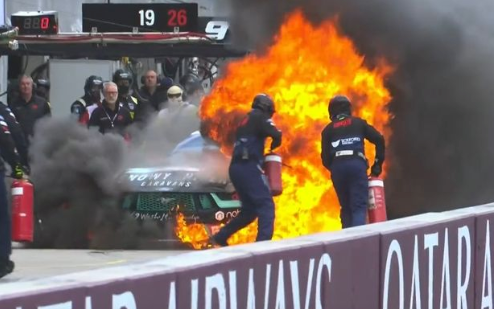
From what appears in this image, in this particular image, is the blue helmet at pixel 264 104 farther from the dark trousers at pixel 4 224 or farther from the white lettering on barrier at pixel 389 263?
the white lettering on barrier at pixel 389 263

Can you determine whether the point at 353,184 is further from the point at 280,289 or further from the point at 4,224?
the point at 280,289

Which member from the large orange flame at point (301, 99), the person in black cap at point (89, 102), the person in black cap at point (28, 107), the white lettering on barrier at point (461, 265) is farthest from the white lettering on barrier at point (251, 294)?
the person in black cap at point (28, 107)

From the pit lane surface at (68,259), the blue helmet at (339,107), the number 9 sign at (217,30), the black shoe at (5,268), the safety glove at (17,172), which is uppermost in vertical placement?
the number 9 sign at (217,30)

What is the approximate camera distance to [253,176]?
37.1ft

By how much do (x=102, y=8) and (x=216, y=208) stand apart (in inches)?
395

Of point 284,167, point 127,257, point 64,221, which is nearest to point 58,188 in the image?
point 64,221

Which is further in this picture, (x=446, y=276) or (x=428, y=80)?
(x=428, y=80)

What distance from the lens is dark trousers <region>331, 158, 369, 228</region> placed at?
11680mm

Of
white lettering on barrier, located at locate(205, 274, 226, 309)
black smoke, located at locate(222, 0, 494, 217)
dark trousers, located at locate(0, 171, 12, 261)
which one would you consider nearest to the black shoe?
dark trousers, located at locate(0, 171, 12, 261)

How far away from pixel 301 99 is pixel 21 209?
13.2 feet

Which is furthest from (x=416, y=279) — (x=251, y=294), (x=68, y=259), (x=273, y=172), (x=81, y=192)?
(x=81, y=192)

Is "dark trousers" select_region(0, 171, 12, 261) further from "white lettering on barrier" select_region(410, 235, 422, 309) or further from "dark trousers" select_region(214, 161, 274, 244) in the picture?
"white lettering on barrier" select_region(410, 235, 422, 309)

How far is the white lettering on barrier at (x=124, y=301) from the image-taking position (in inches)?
159

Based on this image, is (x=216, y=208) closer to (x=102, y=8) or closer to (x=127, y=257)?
(x=127, y=257)
